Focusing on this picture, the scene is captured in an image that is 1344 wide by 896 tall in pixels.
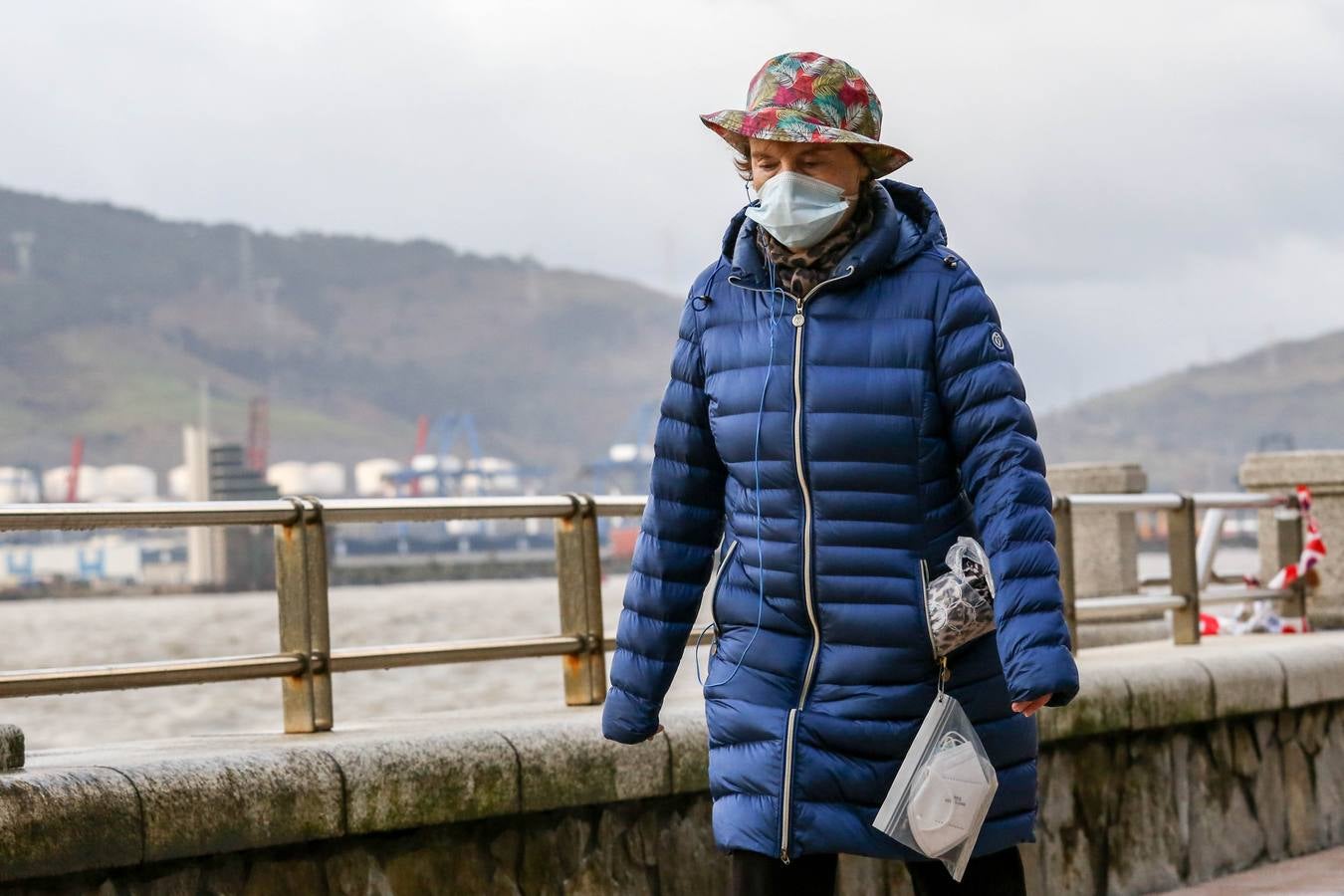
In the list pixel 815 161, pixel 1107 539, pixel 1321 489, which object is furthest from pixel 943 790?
pixel 1107 539

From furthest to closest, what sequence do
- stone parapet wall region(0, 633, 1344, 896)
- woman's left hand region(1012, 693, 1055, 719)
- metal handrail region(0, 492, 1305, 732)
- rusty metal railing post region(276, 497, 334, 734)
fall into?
rusty metal railing post region(276, 497, 334, 734)
metal handrail region(0, 492, 1305, 732)
stone parapet wall region(0, 633, 1344, 896)
woman's left hand region(1012, 693, 1055, 719)

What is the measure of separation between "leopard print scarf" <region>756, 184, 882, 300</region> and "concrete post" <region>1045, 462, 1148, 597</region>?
414 inches

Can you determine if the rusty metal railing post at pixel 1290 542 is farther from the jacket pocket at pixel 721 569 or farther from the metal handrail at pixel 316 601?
the jacket pocket at pixel 721 569

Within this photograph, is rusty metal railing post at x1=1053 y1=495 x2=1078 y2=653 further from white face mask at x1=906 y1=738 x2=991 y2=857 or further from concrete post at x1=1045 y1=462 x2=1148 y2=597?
concrete post at x1=1045 y1=462 x2=1148 y2=597

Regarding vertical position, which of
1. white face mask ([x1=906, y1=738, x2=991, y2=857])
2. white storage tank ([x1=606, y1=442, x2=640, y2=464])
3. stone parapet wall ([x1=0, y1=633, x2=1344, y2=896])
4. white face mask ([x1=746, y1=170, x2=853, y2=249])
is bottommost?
stone parapet wall ([x1=0, y1=633, x2=1344, y2=896])

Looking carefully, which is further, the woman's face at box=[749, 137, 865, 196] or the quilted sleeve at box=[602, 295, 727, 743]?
the quilted sleeve at box=[602, 295, 727, 743]

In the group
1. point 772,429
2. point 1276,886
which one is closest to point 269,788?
point 772,429

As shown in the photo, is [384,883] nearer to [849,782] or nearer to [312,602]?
[312,602]

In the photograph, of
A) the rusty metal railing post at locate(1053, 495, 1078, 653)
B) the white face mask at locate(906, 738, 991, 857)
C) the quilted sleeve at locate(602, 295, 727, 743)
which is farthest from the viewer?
the rusty metal railing post at locate(1053, 495, 1078, 653)

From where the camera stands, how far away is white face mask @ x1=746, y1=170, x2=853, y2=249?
3172 millimetres

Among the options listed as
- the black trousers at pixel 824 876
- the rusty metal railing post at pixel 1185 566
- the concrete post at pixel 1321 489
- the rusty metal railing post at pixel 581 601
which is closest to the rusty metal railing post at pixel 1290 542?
the concrete post at pixel 1321 489

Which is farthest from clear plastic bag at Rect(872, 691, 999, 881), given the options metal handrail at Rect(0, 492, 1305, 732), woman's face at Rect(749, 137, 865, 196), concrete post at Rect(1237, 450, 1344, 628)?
concrete post at Rect(1237, 450, 1344, 628)

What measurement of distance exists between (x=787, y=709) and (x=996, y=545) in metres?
0.40

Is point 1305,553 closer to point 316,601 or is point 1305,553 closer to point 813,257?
point 316,601
